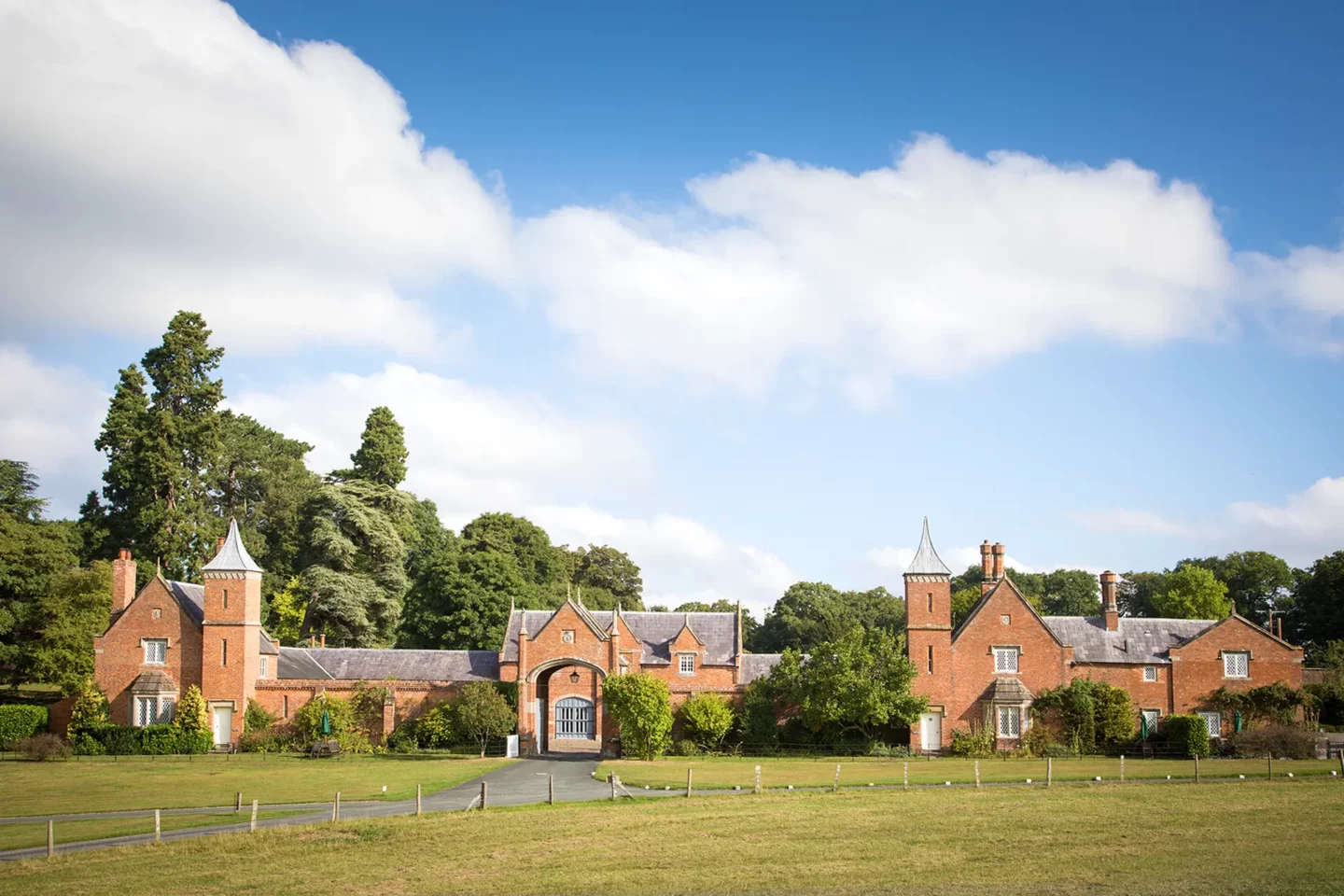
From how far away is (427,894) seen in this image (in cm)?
2038

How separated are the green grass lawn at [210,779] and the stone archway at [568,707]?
21.4 feet

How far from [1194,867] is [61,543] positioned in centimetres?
5265

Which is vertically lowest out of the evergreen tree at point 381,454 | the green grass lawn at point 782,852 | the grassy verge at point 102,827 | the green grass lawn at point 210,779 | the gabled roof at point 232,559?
Result: the green grass lawn at point 210,779

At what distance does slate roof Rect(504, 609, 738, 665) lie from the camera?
5347 cm

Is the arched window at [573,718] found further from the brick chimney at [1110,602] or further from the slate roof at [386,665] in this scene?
the brick chimney at [1110,602]

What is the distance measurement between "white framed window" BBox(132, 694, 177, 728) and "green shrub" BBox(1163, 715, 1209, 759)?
42832 mm

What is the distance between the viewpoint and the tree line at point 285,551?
2164 inches

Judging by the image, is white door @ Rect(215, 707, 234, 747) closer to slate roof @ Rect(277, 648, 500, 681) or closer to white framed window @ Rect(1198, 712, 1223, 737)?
slate roof @ Rect(277, 648, 500, 681)

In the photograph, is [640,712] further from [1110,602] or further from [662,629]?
[1110,602]

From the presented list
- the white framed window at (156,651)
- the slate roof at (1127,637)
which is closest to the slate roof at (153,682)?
the white framed window at (156,651)

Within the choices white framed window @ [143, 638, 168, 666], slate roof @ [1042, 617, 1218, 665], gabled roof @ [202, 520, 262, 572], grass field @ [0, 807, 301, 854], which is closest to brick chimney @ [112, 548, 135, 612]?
white framed window @ [143, 638, 168, 666]

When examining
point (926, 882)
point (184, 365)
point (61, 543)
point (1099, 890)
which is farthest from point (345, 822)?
point (184, 365)

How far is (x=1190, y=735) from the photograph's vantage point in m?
46.2

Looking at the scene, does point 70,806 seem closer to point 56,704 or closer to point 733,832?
point 733,832
